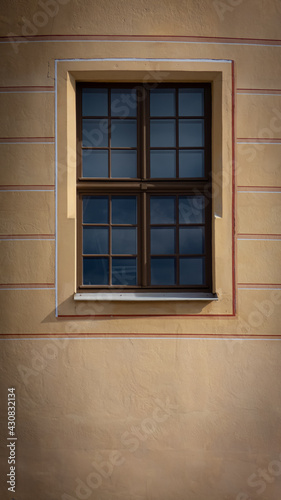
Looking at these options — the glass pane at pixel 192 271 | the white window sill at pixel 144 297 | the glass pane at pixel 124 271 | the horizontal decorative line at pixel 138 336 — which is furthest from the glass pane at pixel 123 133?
the horizontal decorative line at pixel 138 336

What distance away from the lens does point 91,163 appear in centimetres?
448

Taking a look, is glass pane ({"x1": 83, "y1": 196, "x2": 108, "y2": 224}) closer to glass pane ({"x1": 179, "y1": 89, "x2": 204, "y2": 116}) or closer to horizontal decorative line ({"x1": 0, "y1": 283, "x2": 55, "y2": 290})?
horizontal decorative line ({"x1": 0, "y1": 283, "x2": 55, "y2": 290})

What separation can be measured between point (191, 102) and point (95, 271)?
212 centimetres

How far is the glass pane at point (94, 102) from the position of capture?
14.6 feet

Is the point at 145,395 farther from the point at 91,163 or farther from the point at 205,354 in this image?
the point at 91,163

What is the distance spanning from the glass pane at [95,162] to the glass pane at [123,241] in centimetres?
63

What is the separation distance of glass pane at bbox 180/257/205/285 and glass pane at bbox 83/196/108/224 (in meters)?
0.98

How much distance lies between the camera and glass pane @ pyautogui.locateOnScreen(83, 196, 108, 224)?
4457mm

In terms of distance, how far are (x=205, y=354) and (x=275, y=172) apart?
2.02 m

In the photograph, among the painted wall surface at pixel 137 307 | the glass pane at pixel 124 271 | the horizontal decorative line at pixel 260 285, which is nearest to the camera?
the painted wall surface at pixel 137 307

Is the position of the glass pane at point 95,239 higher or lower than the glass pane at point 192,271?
higher

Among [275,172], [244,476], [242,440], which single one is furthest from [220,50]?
[244,476]

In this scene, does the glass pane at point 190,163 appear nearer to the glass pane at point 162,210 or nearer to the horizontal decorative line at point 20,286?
the glass pane at point 162,210

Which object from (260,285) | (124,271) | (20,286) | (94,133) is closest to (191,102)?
(94,133)
